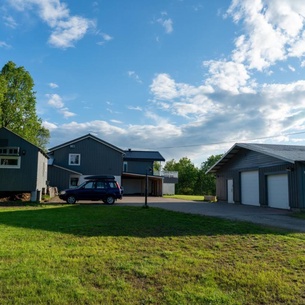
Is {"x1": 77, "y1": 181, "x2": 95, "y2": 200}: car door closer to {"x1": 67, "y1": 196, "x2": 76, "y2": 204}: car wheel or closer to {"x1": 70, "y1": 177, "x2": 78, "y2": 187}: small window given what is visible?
{"x1": 67, "y1": 196, "x2": 76, "y2": 204}: car wheel

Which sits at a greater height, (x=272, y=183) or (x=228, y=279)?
(x=272, y=183)

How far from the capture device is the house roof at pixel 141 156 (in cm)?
3881

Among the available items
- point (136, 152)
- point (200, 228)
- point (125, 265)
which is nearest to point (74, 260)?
point (125, 265)

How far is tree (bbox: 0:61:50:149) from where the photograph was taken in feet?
94.6

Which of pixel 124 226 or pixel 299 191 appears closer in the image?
pixel 124 226

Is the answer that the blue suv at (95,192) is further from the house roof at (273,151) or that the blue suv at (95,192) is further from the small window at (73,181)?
the small window at (73,181)

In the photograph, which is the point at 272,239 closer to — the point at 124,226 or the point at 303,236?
the point at 303,236

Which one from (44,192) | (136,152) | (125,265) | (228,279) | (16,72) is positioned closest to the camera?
(228,279)

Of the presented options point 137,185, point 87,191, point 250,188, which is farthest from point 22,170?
point 137,185

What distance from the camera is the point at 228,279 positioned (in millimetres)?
4875

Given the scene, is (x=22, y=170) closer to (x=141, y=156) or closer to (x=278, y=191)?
(x=278, y=191)

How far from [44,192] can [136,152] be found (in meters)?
17.9

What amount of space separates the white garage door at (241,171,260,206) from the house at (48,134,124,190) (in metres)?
14.1

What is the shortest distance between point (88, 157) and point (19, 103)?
8571mm
